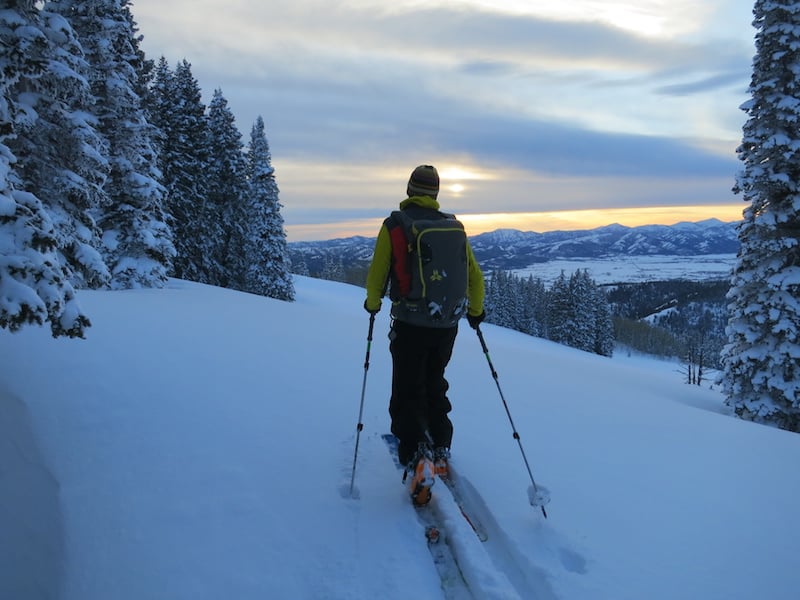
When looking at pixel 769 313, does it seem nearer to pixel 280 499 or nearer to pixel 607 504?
pixel 607 504

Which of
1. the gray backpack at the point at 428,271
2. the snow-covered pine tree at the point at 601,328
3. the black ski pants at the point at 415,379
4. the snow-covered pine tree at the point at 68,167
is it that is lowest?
the snow-covered pine tree at the point at 601,328

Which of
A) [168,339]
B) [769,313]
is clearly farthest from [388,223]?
[769,313]

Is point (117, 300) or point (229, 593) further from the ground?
point (117, 300)

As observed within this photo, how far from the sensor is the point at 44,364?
5.37 m

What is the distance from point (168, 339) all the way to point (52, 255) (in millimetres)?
3772

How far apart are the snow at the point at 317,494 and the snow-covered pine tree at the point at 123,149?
13.3 meters

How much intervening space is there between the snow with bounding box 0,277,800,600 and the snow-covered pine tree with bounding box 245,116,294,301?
2874 cm

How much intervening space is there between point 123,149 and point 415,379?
59.3ft

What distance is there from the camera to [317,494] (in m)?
3.75

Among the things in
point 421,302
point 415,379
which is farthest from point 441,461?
point 421,302

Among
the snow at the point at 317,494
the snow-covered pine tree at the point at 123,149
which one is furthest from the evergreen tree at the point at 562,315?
the snow at the point at 317,494

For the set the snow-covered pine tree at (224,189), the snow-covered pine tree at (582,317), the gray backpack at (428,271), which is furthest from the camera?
the snow-covered pine tree at (582,317)

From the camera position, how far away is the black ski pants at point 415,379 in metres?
3.98

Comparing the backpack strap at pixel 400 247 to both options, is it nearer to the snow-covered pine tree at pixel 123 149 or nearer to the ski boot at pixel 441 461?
the ski boot at pixel 441 461
